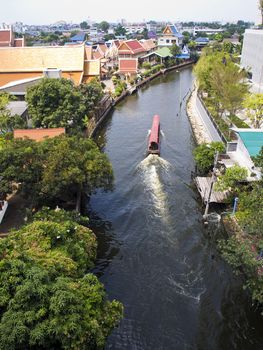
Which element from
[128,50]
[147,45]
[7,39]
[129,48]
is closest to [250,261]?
[128,50]

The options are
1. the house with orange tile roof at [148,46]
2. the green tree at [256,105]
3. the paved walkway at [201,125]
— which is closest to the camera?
the green tree at [256,105]

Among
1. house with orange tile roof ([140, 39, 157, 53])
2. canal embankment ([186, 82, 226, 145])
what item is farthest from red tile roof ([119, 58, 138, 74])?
canal embankment ([186, 82, 226, 145])

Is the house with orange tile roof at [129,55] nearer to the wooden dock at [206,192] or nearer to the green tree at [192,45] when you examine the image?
the green tree at [192,45]

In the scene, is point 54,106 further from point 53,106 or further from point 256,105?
point 256,105

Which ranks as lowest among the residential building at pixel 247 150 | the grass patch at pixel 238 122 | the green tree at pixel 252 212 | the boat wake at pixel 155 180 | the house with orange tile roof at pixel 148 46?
the boat wake at pixel 155 180

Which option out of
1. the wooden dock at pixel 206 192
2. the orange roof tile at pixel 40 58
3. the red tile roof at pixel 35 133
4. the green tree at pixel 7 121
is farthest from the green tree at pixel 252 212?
the orange roof tile at pixel 40 58

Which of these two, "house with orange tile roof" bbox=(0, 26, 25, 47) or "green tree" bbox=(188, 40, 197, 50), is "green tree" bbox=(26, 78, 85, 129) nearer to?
"house with orange tile roof" bbox=(0, 26, 25, 47)

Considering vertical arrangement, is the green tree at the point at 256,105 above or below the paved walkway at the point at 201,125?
above
